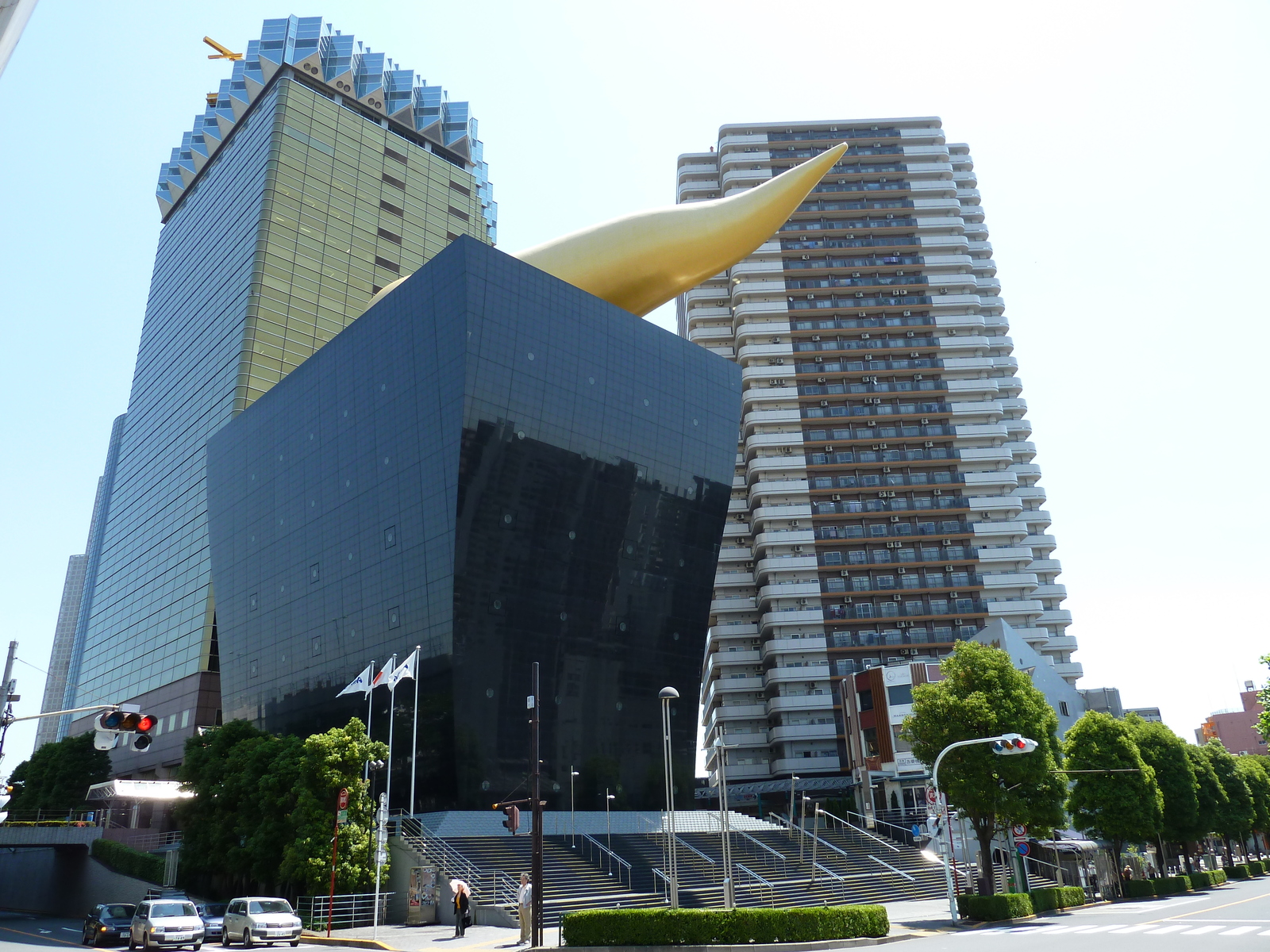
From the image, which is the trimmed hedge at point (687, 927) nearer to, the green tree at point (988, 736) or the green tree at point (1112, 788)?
the green tree at point (988, 736)

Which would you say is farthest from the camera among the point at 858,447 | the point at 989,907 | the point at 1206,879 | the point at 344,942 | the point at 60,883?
the point at 858,447

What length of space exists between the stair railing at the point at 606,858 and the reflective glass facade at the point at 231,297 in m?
42.7

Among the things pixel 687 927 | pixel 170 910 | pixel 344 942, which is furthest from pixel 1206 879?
pixel 170 910

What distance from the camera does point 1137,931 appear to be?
25.3 m

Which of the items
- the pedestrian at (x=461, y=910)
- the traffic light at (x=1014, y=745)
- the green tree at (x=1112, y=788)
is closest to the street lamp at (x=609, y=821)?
the pedestrian at (x=461, y=910)

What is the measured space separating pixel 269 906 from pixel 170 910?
2.89 meters

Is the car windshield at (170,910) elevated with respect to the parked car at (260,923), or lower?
elevated

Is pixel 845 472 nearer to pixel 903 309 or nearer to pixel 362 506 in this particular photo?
pixel 903 309

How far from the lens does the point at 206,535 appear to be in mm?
77438

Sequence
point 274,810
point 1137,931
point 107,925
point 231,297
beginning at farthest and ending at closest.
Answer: point 231,297, point 274,810, point 107,925, point 1137,931

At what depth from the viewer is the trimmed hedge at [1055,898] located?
117 ft

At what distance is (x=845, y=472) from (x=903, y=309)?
2053cm

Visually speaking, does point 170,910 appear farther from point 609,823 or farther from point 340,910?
point 609,823

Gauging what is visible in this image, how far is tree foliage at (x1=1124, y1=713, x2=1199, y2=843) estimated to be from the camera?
52375 millimetres
